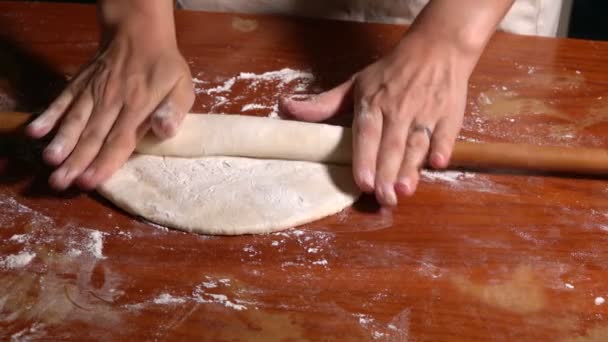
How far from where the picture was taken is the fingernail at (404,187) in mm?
1212

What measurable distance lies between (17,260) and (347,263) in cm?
57

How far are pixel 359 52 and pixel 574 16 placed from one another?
1657mm

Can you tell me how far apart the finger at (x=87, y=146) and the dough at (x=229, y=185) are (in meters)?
0.06

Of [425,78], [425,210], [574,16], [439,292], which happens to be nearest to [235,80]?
[425,78]

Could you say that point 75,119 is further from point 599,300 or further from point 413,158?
point 599,300

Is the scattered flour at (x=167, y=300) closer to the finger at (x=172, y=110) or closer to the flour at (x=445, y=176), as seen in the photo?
the finger at (x=172, y=110)

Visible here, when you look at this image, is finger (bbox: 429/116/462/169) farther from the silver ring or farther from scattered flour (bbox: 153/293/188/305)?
scattered flour (bbox: 153/293/188/305)

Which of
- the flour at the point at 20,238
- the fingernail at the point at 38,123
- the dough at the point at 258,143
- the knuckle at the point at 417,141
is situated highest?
A: the fingernail at the point at 38,123

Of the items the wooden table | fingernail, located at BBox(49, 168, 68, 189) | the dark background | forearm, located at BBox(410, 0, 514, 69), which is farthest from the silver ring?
the dark background

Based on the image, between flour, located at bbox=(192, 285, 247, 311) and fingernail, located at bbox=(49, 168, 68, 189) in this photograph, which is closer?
flour, located at bbox=(192, 285, 247, 311)

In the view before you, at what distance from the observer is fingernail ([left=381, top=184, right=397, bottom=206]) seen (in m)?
1.21

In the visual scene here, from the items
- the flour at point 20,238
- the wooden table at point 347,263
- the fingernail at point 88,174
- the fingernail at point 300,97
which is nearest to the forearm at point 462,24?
the wooden table at point 347,263

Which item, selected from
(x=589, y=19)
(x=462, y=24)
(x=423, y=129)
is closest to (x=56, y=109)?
(x=423, y=129)

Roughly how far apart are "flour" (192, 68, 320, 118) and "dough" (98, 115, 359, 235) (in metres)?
0.15
